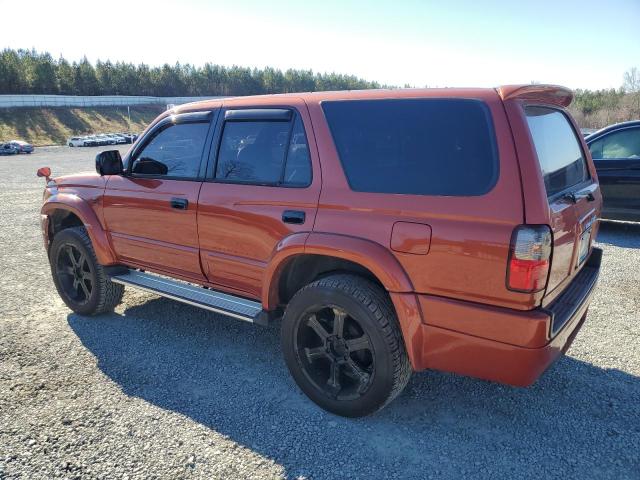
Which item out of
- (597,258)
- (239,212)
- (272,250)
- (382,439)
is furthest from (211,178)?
(597,258)

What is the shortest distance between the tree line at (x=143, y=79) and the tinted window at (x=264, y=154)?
57.3 m

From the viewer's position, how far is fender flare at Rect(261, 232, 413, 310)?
8.32ft

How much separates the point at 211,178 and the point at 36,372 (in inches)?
75.0

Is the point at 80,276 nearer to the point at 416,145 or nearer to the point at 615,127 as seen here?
the point at 416,145

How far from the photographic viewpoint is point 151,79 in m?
77.7

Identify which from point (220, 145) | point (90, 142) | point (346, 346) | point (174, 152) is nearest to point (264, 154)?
point (220, 145)

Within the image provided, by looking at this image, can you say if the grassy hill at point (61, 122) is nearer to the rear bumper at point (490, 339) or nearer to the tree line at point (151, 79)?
the tree line at point (151, 79)

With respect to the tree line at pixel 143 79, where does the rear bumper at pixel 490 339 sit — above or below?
below

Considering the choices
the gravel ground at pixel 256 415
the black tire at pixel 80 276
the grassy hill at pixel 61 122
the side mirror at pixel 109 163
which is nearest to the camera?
the gravel ground at pixel 256 415

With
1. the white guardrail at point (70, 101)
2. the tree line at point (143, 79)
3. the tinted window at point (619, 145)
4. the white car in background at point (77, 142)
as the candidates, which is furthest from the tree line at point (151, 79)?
the tinted window at point (619, 145)

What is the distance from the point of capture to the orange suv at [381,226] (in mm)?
2312

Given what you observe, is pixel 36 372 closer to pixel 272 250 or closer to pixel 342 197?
pixel 272 250

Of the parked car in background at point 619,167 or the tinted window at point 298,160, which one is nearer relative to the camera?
the tinted window at point 298,160

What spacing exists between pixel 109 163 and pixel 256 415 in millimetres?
2400
